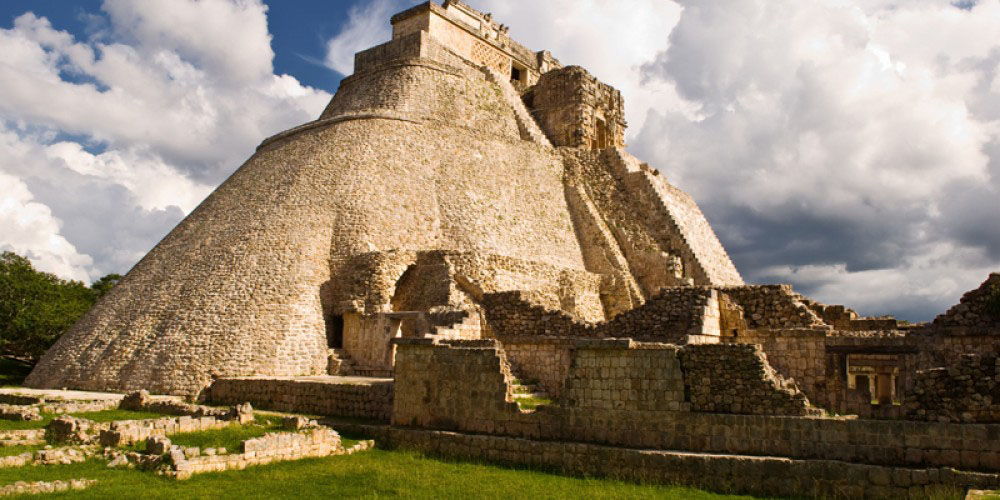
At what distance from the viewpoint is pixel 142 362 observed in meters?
20.5

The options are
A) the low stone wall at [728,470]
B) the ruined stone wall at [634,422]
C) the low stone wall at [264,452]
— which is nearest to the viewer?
the low stone wall at [728,470]

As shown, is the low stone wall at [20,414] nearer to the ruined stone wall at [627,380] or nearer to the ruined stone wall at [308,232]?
the ruined stone wall at [308,232]

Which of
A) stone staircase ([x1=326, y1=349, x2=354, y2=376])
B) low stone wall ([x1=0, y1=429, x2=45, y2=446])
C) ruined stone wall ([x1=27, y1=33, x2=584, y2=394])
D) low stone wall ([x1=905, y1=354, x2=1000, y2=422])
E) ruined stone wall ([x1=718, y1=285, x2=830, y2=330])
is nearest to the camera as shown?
low stone wall ([x1=905, y1=354, x2=1000, y2=422])

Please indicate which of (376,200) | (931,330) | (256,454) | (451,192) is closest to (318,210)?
(376,200)

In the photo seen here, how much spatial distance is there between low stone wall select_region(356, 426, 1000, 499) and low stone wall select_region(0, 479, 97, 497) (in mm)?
5642

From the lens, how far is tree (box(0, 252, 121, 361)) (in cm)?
3145

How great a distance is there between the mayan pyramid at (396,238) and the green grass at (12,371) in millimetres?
4082

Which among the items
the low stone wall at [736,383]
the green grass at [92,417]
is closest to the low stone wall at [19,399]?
the green grass at [92,417]

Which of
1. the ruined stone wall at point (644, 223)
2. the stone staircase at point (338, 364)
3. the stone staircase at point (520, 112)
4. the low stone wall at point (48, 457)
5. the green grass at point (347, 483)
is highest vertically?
the stone staircase at point (520, 112)

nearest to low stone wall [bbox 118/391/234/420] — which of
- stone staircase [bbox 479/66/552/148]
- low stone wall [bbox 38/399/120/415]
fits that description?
low stone wall [bbox 38/399/120/415]

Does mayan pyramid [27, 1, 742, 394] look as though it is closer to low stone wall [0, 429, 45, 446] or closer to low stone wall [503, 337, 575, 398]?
low stone wall [503, 337, 575, 398]

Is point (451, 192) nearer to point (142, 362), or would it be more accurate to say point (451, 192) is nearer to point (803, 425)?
point (142, 362)

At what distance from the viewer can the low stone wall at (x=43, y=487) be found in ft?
32.6

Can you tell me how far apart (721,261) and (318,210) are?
50.4 feet
